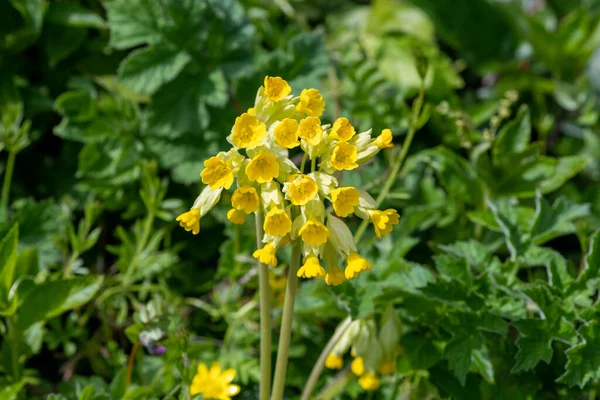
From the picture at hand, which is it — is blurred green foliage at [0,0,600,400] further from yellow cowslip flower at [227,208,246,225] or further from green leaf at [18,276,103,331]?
yellow cowslip flower at [227,208,246,225]

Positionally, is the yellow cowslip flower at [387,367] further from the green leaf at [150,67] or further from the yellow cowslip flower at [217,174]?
the green leaf at [150,67]

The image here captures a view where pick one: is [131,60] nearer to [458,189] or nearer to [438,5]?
[458,189]

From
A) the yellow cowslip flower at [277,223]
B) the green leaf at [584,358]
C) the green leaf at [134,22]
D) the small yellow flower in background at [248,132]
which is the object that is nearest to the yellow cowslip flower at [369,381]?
the green leaf at [584,358]

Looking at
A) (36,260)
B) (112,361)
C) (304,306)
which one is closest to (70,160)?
(36,260)

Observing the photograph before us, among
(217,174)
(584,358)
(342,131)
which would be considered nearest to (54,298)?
(217,174)

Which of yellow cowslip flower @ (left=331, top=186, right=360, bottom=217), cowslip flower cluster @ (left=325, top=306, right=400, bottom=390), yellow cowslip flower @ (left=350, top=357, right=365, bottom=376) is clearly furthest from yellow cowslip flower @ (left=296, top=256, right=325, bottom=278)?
yellow cowslip flower @ (left=350, top=357, right=365, bottom=376)

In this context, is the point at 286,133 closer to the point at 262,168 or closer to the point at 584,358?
the point at 262,168
